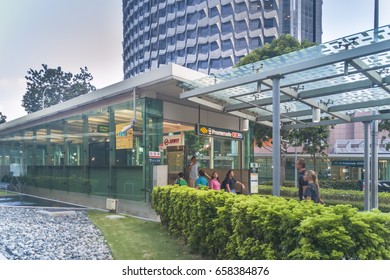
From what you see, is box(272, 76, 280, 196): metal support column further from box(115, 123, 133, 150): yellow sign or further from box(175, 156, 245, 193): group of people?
box(115, 123, 133, 150): yellow sign

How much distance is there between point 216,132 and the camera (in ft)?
31.1

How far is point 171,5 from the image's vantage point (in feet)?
186

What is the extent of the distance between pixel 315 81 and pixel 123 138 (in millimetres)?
5185

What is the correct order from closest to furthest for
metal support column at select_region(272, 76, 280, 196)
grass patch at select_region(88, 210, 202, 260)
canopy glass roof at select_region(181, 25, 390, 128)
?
canopy glass roof at select_region(181, 25, 390, 128) < grass patch at select_region(88, 210, 202, 260) < metal support column at select_region(272, 76, 280, 196)

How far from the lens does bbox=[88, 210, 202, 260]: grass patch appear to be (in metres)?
4.99

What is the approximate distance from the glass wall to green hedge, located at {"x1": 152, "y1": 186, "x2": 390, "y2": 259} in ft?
11.6

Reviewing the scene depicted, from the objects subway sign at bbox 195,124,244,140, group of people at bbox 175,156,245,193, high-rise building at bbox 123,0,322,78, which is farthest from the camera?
high-rise building at bbox 123,0,322,78

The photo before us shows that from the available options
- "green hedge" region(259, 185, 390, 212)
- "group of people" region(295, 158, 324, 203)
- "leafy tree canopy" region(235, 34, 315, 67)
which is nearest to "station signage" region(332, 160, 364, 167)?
"leafy tree canopy" region(235, 34, 315, 67)

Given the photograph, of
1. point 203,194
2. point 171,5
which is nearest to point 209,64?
point 171,5

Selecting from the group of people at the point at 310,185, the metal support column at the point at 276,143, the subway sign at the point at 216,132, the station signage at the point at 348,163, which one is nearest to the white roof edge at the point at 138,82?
the subway sign at the point at 216,132

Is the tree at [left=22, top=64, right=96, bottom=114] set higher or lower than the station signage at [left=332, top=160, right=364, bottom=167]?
higher

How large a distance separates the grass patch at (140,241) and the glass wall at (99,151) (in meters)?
1.09
